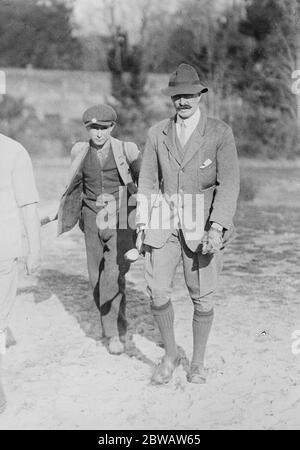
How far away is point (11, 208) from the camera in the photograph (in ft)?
14.3

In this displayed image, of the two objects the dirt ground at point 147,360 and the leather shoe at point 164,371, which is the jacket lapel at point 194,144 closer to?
the leather shoe at point 164,371

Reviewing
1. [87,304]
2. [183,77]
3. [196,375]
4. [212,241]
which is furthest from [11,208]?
[87,304]

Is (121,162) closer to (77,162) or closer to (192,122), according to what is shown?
(77,162)

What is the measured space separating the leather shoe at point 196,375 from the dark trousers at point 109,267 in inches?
40.0

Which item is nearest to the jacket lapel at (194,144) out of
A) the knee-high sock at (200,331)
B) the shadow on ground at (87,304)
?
the knee-high sock at (200,331)

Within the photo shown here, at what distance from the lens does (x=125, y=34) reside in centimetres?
3075

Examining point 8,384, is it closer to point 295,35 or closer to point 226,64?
point 295,35

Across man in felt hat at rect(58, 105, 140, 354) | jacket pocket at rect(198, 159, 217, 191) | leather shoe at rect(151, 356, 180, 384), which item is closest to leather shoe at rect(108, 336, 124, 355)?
man in felt hat at rect(58, 105, 140, 354)

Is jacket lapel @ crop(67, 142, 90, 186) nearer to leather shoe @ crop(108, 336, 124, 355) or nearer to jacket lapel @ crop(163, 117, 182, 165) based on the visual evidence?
jacket lapel @ crop(163, 117, 182, 165)

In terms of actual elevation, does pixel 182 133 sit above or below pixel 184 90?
below

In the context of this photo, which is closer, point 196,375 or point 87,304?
point 196,375

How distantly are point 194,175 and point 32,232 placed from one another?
3.79 feet

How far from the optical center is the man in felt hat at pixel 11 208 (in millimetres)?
4305

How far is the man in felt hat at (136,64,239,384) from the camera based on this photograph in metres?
4.68
